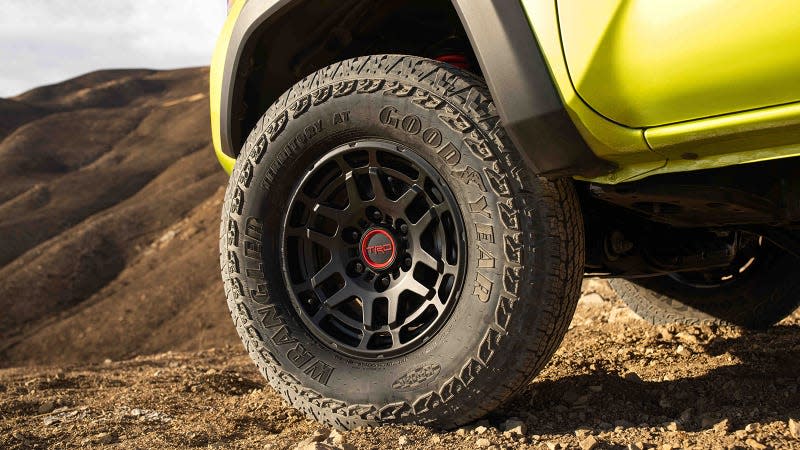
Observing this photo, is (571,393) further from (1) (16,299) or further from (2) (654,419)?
(1) (16,299)

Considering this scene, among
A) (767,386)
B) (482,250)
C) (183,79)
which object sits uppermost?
(183,79)

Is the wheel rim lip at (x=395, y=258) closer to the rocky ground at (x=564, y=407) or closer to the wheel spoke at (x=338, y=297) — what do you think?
the wheel spoke at (x=338, y=297)

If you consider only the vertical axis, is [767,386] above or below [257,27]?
below

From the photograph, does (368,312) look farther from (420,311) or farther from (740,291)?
(740,291)

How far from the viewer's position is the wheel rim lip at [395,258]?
207 centimetres

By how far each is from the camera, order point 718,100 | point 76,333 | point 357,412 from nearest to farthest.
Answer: point 718,100 → point 357,412 → point 76,333

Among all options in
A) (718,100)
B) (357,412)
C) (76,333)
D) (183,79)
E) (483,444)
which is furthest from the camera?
(183,79)

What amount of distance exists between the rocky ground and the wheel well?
1.10 m

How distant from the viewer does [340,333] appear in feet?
7.52

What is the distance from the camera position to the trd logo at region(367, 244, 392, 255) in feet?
7.22

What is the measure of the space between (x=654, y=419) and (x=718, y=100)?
39.9 inches

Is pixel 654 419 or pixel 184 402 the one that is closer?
pixel 654 419

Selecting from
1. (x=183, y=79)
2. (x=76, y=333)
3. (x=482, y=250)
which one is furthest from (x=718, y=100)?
(x=183, y=79)

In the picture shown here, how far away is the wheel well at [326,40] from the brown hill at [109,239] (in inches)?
334
